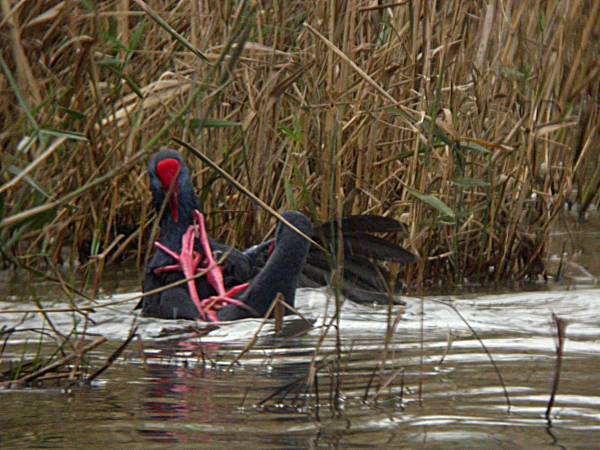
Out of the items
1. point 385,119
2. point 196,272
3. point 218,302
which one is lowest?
point 218,302

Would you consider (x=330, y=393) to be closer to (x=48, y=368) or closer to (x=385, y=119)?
(x=48, y=368)

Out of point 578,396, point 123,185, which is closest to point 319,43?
point 123,185

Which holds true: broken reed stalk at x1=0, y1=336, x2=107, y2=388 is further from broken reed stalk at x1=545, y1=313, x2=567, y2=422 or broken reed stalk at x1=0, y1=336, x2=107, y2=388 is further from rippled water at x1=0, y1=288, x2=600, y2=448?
broken reed stalk at x1=545, y1=313, x2=567, y2=422

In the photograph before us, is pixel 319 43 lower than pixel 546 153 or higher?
higher

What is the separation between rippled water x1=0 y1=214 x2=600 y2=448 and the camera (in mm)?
3406

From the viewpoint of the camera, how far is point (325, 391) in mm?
3973

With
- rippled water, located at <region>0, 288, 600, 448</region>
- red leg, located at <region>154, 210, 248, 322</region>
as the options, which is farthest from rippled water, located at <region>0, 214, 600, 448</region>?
red leg, located at <region>154, 210, 248, 322</region>

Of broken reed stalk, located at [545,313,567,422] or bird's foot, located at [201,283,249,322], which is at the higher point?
broken reed stalk, located at [545,313,567,422]

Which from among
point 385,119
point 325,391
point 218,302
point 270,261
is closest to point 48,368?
point 325,391

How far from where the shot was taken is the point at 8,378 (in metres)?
4.10

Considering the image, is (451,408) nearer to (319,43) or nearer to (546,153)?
(319,43)

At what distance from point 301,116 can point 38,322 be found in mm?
1558

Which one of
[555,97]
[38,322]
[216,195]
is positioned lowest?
[38,322]

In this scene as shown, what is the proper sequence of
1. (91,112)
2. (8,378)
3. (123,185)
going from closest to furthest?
(8,378) < (91,112) < (123,185)
